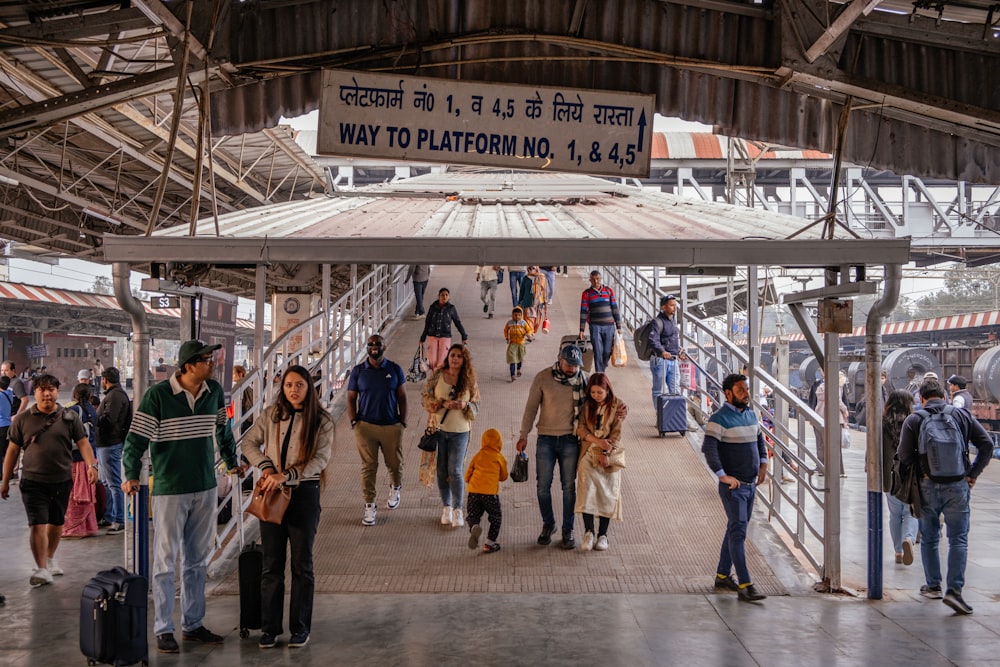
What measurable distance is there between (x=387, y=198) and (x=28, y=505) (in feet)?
18.5

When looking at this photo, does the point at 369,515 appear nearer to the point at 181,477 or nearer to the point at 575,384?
the point at 575,384

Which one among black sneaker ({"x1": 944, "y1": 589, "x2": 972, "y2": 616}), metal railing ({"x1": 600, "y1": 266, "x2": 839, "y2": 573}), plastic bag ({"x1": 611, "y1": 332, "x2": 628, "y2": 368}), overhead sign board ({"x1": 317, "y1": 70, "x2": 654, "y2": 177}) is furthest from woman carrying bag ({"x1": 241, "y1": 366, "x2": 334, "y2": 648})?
plastic bag ({"x1": 611, "y1": 332, "x2": 628, "y2": 368})

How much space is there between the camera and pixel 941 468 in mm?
6977

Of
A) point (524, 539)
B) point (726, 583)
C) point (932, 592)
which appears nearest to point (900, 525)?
point (932, 592)

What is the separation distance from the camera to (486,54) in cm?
786

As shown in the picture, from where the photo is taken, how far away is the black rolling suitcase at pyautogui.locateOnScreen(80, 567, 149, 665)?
16.7 feet

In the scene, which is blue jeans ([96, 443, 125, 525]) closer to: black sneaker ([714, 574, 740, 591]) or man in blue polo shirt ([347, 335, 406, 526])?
man in blue polo shirt ([347, 335, 406, 526])

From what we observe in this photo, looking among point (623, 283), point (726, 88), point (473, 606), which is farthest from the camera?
point (623, 283)

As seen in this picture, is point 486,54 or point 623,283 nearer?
point 486,54

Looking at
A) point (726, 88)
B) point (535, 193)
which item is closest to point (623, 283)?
point (535, 193)

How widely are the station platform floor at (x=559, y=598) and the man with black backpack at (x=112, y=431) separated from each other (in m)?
0.70

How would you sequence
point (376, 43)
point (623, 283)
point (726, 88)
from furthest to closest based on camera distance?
point (623, 283)
point (726, 88)
point (376, 43)

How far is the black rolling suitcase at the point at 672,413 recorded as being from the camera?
1102 cm

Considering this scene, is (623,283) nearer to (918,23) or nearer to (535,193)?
(535,193)
